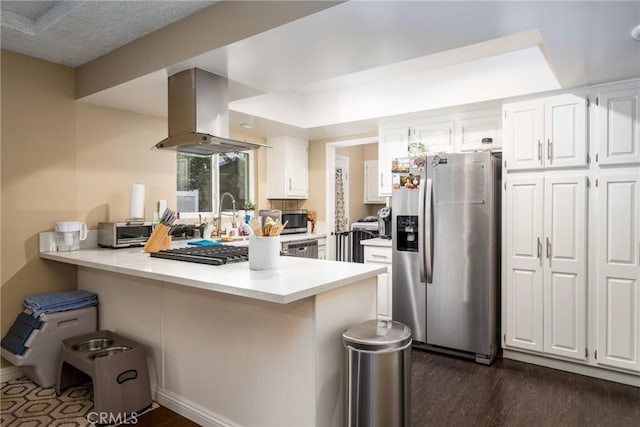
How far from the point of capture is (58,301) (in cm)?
285

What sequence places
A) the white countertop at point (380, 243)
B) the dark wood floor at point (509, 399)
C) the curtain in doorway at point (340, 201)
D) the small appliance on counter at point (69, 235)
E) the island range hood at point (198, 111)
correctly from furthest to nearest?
the curtain in doorway at point (340, 201)
the white countertop at point (380, 243)
the small appliance on counter at point (69, 235)
the island range hood at point (198, 111)
the dark wood floor at point (509, 399)

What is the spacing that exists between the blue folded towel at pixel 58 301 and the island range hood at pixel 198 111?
1318mm

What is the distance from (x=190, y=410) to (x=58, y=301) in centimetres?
A: 136

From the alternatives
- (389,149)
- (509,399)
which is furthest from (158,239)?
(509,399)

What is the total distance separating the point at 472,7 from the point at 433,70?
1969mm

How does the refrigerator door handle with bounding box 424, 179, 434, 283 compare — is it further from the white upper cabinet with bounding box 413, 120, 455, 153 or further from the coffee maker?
the coffee maker

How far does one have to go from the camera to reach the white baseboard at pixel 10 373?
288cm

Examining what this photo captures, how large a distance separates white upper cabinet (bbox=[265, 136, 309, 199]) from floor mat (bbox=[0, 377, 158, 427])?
9.66ft

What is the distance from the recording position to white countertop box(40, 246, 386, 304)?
170 centimetres

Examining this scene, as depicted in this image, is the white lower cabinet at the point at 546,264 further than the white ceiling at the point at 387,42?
Yes

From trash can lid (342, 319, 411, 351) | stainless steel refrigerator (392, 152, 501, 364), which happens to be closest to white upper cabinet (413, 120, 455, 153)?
stainless steel refrigerator (392, 152, 501, 364)

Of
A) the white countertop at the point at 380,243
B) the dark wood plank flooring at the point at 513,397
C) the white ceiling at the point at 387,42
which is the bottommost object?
the dark wood plank flooring at the point at 513,397

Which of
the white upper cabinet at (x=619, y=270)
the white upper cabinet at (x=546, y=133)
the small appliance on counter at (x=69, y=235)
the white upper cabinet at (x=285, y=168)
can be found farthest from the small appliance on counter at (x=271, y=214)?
the white upper cabinet at (x=619, y=270)

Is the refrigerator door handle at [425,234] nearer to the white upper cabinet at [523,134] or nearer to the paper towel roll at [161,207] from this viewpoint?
the white upper cabinet at [523,134]
